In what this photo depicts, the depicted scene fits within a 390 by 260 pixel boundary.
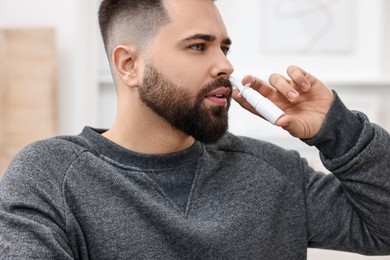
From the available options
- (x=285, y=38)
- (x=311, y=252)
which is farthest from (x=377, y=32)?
(x=311, y=252)

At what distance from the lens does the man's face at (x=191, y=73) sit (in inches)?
43.3

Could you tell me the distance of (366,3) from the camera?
2037mm

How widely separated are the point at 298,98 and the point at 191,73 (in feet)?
0.76

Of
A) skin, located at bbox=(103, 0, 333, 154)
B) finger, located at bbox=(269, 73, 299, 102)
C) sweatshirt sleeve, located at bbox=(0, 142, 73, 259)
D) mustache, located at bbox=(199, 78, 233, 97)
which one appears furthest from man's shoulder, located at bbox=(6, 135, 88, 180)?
finger, located at bbox=(269, 73, 299, 102)

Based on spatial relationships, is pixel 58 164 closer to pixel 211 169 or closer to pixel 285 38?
pixel 211 169

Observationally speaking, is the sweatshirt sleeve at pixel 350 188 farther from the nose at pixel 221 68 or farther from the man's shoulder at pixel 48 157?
the man's shoulder at pixel 48 157

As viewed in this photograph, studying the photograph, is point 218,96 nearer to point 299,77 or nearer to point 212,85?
point 212,85

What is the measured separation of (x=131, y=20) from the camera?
1.18 metres

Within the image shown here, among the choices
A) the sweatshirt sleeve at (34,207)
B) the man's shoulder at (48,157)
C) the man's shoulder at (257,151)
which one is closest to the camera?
the sweatshirt sleeve at (34,207)

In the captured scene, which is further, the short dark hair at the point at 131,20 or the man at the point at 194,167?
the short dark hair at the point at 131,20

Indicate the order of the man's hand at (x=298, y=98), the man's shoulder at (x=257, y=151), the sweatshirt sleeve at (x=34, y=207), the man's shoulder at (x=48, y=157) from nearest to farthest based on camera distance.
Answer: the sweatshirt sleeve at (x=34, y=207)
the man's shoulder at (x=48, y=157)
the man's hand at (x=298, y=98)
the man's shoulder at (x=257, y=151)

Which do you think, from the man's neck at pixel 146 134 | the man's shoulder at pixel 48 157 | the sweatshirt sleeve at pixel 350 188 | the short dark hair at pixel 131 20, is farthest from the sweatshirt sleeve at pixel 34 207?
the sweatshirt sleeve at pixel 350 188

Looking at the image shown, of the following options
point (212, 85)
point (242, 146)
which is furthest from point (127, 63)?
point (242, 146)

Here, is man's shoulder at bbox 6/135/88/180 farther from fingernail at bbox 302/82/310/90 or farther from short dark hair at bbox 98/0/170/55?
fingernail at bbox 302/82/310/90
